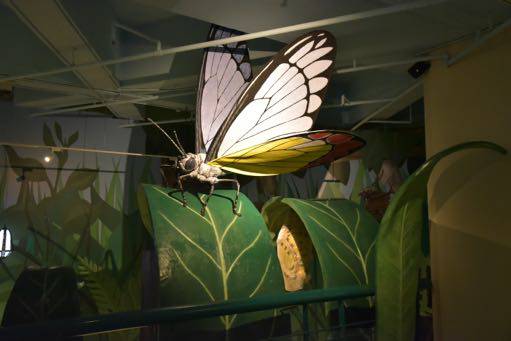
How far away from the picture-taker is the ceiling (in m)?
1.81

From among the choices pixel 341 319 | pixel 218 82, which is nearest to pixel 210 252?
pixel 341 319

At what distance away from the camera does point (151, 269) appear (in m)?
3.38

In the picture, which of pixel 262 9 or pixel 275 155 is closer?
pixel 262 9

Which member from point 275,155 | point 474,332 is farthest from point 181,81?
point 474,332

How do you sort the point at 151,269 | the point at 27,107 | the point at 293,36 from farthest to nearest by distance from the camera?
the point at 151,269, the point at 27,107, the point at 293,36

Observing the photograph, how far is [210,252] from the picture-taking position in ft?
5.52

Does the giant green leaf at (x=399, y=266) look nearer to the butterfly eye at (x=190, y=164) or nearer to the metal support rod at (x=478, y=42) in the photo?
the metal support rod at (x=478, y=42)

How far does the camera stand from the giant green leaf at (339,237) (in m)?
2.01

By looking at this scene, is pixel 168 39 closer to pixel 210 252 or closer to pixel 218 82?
pixel 218 82

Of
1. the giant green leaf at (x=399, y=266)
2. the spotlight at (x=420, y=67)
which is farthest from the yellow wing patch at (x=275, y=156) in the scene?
the spotlight at (x=420, y=67)

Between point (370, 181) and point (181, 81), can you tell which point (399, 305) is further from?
point (370, 181)

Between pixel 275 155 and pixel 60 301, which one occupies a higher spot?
pixel 275 155

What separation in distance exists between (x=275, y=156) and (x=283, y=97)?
312 mm

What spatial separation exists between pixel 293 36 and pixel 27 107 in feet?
7.23
